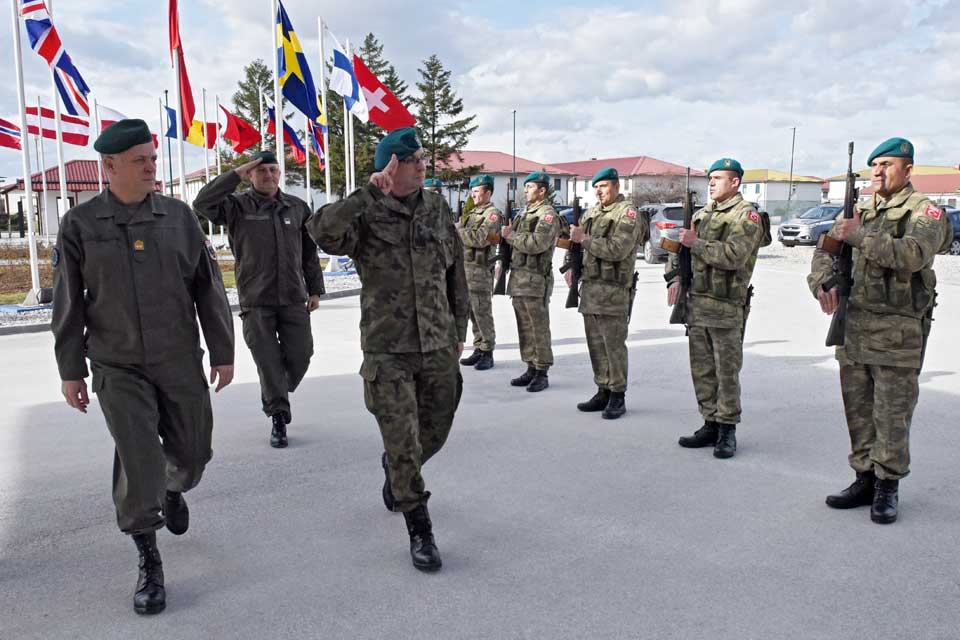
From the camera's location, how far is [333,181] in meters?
57.5

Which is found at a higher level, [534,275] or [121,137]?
[121,137]

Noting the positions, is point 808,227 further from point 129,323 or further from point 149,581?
point 149,581

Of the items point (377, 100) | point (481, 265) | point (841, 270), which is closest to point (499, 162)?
point (377, 100)

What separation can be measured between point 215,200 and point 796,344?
6.92 metres

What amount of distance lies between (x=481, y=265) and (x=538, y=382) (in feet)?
5.42

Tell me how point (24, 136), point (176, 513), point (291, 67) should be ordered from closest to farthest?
point (176, 513) < point (24, 136) < point (291, 67)

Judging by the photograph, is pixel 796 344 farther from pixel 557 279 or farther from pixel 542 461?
pixel 557 279

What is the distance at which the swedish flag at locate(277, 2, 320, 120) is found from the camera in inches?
493

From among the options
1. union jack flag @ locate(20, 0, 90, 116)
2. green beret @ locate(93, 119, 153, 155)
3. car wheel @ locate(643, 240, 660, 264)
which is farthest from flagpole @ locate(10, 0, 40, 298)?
car wheel @ locate(643, 240, 660, 264)

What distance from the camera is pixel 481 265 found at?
7.83 m

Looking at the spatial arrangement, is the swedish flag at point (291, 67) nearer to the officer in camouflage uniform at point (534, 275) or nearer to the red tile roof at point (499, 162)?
the officer in camouflage uniform at point (534, 275)

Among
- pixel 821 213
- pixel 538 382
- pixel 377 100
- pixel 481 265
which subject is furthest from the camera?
pixel 821 213

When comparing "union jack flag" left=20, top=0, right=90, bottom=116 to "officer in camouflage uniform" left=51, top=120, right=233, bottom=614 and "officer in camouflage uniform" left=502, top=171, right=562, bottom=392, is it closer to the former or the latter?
"officer in camouflage uniform" left=502, top=171, right=562, bottom=392

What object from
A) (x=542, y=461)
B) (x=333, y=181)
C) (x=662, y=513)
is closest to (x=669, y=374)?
(x=542, y=461)
